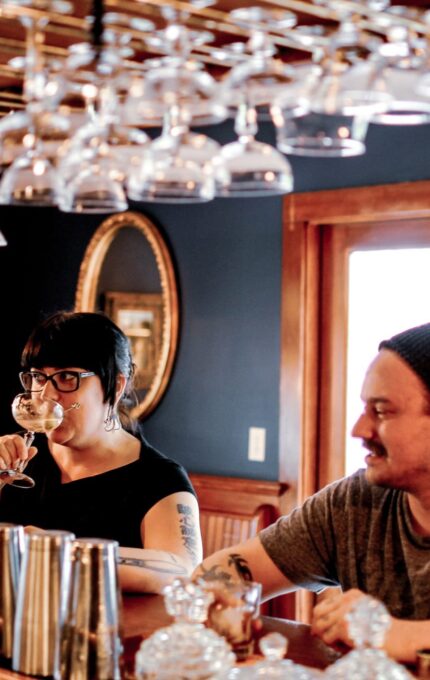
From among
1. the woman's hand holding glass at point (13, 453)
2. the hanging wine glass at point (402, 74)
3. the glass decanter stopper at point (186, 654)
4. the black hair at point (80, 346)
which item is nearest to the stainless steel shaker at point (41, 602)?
the glass decanter stopper at point (186, 654)

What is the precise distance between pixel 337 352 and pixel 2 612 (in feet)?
7.97

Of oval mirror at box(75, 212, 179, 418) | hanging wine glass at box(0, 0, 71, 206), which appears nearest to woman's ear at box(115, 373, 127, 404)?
hanging wine glass at box(0, 0, 71, 206)

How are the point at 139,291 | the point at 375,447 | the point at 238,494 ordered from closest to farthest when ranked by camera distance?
the point at 375,447, the point at 238,494, the point at 139,291

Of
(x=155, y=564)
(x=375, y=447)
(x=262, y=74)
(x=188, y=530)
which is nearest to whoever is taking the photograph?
(x=262, y=74)

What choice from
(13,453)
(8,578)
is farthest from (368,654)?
(13,453)

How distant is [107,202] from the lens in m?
1.96

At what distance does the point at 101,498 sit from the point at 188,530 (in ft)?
0.90

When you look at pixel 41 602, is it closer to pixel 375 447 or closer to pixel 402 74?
pixel 375 447

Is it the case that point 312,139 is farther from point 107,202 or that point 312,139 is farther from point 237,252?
point 237,252

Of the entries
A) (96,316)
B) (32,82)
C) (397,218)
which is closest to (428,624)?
(32,82)

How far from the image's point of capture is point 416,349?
92.4 inches

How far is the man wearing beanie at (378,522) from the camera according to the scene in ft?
7.43

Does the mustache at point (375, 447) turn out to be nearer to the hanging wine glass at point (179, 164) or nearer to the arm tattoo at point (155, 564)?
the arm tattoo at point (155, 564)

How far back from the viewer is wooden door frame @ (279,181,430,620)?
4.12 metres
